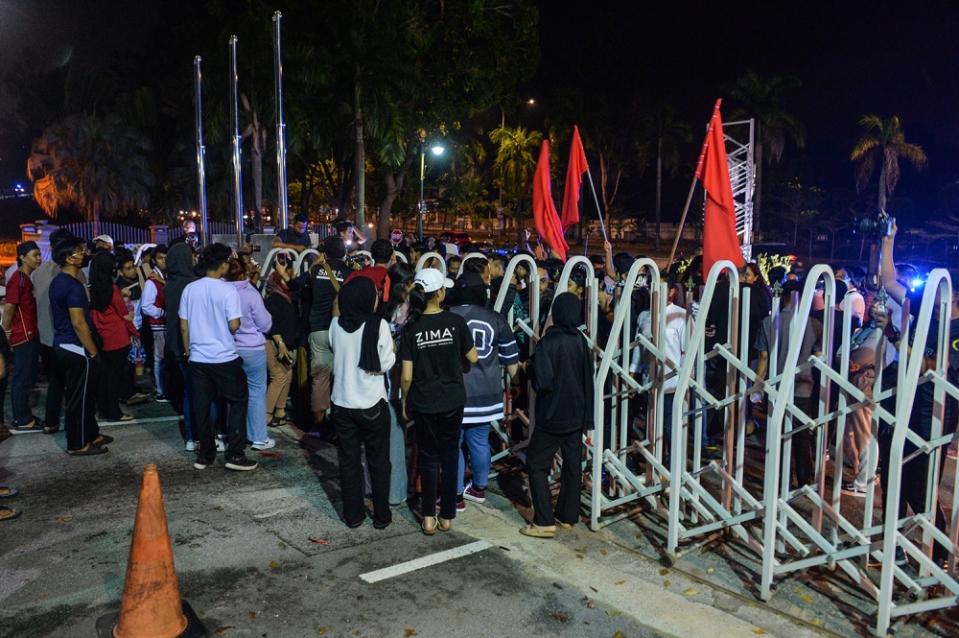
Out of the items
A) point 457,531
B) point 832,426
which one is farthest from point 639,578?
point 832,426

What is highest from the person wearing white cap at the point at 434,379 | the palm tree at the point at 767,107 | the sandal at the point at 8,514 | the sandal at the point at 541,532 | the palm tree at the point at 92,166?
the palm tree at the point at 767,107

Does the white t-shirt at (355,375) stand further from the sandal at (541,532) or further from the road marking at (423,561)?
the sandal at (541,532)

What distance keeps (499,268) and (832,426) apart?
12.4ft

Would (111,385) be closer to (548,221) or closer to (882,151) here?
(548,221)

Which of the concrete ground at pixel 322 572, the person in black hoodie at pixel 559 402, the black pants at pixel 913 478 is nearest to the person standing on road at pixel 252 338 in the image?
the concrete ground at pixel 322 572

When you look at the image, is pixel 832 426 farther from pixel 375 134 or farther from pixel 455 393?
pixel 375 134

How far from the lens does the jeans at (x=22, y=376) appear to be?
8.06 m

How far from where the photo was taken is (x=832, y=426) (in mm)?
8102

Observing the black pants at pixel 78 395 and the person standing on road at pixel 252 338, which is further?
the person standing on road at pixel 252 338

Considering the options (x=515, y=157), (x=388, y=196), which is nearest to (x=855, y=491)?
(x=388, y=196)

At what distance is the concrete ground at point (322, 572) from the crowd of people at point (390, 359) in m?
0.31

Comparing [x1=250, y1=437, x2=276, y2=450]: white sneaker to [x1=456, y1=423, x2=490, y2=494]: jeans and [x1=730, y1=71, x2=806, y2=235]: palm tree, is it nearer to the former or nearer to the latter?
[x1=456, y1=423, x2=490, y2=494]: jeans

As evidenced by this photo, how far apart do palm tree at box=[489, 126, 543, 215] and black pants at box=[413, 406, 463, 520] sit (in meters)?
46.2

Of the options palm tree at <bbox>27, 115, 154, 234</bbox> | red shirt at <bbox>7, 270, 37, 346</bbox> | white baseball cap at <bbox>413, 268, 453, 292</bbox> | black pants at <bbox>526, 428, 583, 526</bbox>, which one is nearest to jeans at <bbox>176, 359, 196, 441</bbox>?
red shirt at <bbox>7, 270, 37, 346</bbox>
